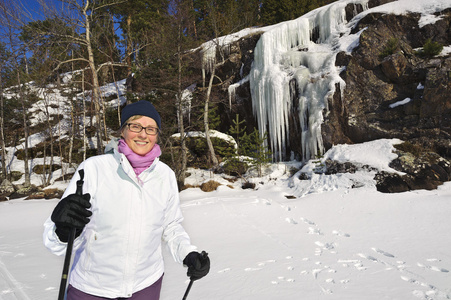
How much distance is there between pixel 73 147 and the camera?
18844 mm

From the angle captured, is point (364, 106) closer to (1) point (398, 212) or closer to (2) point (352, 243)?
(1) point (398, 212)

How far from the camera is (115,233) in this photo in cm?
131

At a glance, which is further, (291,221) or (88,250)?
(291,221)

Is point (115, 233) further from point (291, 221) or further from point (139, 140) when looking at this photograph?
point (291, 221)

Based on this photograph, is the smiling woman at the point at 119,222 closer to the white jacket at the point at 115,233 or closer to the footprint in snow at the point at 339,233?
the white jacket at the point at 115,233

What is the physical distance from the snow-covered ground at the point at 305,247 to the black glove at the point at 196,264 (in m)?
1.46

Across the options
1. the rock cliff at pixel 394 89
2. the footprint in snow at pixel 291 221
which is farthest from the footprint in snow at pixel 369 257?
the rock cliff at pixel 394 89

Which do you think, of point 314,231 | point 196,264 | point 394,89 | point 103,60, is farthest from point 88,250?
point 103,60

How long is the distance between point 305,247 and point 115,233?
385 cm

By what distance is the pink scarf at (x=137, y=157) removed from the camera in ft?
4.70

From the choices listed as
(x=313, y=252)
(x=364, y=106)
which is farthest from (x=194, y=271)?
(x=364, y=106)

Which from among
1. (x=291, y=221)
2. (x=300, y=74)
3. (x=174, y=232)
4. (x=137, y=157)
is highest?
(x=300, y=74)

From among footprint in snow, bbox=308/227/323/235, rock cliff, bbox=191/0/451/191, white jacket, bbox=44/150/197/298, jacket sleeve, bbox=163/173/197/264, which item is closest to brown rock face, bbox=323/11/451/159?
rock cliff, bbox=191/0/451/191

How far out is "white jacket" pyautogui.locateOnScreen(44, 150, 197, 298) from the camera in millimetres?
1302
